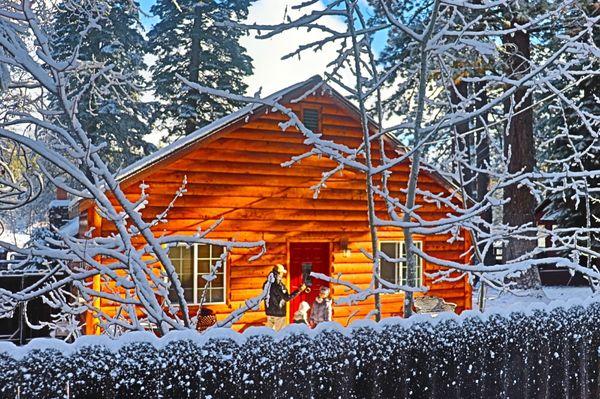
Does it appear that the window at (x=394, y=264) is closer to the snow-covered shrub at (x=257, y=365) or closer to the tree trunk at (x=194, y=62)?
the snow-covered shrub at (x=257, y=365)

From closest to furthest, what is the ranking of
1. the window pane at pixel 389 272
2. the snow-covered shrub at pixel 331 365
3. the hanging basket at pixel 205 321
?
1. the snow-covered shrub at pixel 331 365
2. the hanging basket at pixel 205 321
3. the window pane at pixel 389 272

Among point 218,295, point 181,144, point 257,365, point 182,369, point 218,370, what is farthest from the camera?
point 218,295


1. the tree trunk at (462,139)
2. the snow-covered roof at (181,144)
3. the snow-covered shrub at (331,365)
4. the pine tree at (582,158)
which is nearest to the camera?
the snow-covered shrub at (331,365)

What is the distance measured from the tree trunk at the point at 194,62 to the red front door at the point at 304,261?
14.3 metres

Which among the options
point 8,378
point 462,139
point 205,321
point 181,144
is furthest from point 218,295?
point 8,378

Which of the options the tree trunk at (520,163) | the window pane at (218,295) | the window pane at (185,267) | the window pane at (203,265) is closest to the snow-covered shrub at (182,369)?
the window pane at (185,267)

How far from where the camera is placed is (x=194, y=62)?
1008 inches

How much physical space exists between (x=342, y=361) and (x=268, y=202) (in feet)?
26.5

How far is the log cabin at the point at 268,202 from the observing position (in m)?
10.9

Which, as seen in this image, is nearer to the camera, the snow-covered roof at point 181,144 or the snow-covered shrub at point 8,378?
the snow-covered shrub at point 8,378

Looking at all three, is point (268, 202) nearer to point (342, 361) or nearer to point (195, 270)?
point (195, 270)

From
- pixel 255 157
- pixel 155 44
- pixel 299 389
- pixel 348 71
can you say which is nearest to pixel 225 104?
pixel 155 44

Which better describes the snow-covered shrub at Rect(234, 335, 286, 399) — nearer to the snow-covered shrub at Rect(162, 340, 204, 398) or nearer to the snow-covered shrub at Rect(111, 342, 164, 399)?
the snow-covered shrub at Rect(162, 340, 204, 398)

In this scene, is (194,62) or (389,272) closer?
(389,272)
